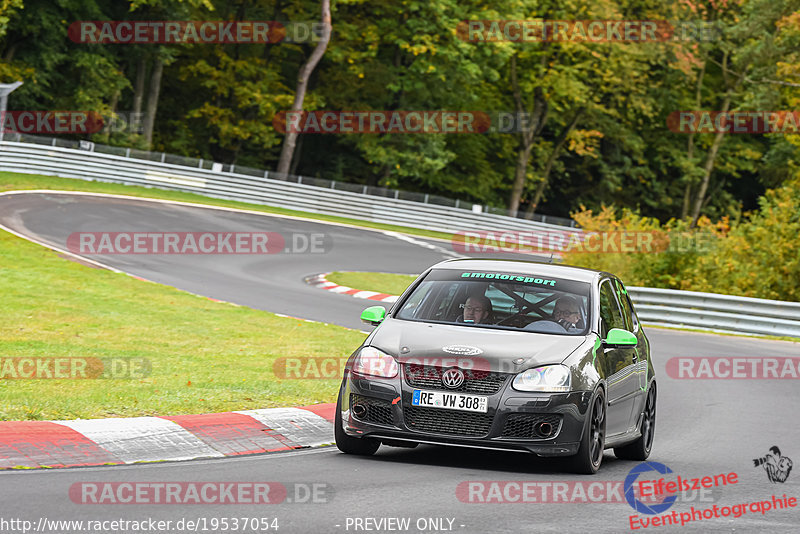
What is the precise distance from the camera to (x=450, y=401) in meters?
8.12

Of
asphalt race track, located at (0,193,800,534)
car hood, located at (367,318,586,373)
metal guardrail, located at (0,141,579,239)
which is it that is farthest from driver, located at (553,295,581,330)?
metal guardrail, located at (0,141,579,239)

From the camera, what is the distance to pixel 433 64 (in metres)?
56.2

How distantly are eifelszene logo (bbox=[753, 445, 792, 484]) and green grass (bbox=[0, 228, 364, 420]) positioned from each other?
399 cm

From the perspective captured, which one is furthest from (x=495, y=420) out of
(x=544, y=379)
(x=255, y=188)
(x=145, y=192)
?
(x=255, y=188)

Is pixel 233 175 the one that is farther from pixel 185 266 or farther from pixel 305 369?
pixel 305 369

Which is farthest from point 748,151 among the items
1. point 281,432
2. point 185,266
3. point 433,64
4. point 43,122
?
point 281,432

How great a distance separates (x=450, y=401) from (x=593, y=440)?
111cm

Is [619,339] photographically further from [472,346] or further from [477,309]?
[472,346]

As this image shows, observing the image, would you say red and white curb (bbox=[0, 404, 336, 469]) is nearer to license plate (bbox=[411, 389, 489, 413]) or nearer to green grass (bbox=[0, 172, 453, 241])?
license plate (bbox=[411, 389, 489, 413])

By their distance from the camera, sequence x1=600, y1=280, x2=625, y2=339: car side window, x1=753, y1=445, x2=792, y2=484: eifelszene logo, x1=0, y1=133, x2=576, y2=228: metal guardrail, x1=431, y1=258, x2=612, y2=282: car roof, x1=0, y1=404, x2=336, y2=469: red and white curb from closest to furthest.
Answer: x1=0, y1=404, x2=336, y2=469: red and white curb
x1=753, y1=445, x2=792, y2=484: eifelszene logo
x1=600, y1=280, x2=625, y2=339: car side window
x1=431, y1=258, x2=612, y2=282: car roof
x1=0, y1=133, x2=576, y2=228: metal guardrail

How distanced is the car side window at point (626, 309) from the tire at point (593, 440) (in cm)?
163

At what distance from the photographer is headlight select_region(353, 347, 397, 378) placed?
8.33m

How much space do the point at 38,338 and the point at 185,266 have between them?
13.5 metres

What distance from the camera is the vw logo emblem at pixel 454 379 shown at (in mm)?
8125
